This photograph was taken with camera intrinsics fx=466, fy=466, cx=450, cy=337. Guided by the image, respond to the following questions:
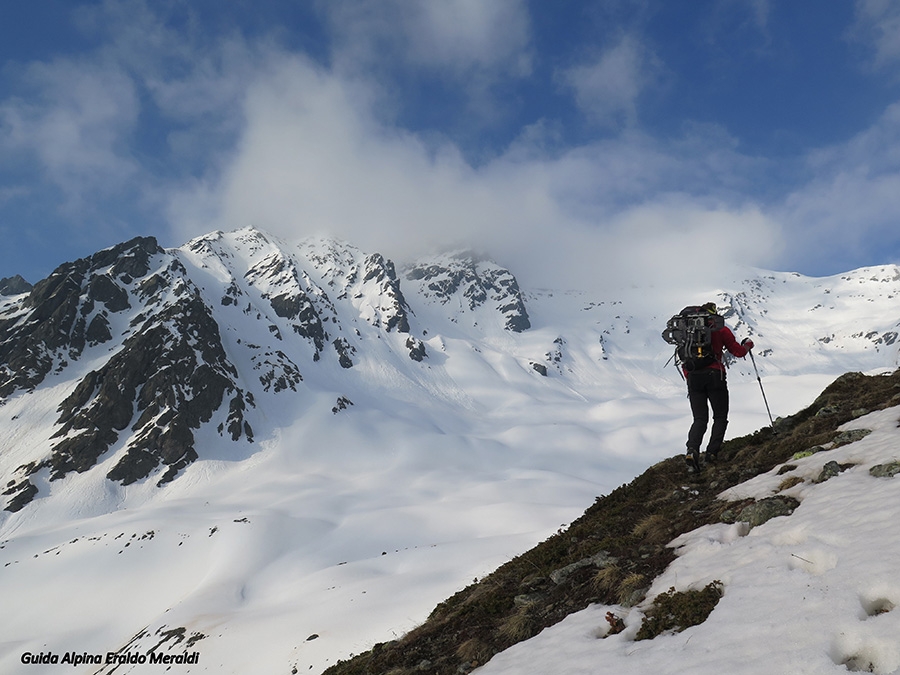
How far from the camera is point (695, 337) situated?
36.1 feet

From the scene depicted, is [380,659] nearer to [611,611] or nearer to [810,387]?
[611,611]

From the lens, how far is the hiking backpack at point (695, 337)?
10969 mm

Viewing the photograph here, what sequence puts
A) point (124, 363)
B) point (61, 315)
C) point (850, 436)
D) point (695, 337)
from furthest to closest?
point (61, 315)
point (124, 363)
point (695, 337)
point (850, 436)

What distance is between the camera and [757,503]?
24.4ft

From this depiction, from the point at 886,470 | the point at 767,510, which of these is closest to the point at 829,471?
the point at 886,470

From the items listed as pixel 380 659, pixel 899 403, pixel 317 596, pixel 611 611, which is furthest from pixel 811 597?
pixel 317 596

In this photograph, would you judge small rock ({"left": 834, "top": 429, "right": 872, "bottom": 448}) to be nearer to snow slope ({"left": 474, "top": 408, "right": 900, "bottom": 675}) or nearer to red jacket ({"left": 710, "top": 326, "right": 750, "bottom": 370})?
snow slope ({"left": 474, "top": 408, "right": 900, "bottom": 675})

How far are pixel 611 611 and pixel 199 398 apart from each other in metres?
175

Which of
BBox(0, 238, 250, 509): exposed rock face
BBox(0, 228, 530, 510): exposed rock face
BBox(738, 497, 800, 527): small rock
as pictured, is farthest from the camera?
BBox(0, 238, 250, 509): exposed rock face

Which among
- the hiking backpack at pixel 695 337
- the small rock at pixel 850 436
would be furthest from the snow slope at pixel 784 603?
the hiking backpack at pixel 695 337

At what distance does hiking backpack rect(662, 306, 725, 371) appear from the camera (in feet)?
36.0

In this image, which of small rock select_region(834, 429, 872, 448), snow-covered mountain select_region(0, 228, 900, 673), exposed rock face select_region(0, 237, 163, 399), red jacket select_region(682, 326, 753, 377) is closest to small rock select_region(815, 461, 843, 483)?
small rock select_region(834, 429, 872, 448)

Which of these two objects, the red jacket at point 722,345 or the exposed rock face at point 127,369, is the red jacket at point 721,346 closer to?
the red jacket at point 722,345

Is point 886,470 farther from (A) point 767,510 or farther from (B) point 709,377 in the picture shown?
(B) point 709,377
